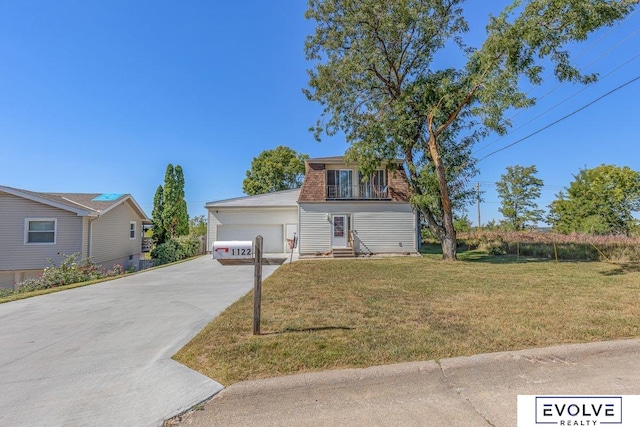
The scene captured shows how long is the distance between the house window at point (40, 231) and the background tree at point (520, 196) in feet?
125

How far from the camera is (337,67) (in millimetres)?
14969

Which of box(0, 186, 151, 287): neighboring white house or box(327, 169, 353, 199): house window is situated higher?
box(327, 169, 353, 199): house window

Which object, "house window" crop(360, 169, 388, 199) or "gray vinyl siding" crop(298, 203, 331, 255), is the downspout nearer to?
"gray vinyl siding" crop(298, 203, 331, 255)

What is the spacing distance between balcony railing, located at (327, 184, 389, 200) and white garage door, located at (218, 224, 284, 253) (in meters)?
4.40

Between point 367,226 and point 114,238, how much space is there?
44.5ft

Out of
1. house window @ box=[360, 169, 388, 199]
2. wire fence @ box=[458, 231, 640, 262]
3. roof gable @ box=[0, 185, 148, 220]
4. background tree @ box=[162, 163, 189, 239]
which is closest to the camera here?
roof gable @ box=[0, 185, 148, 220]

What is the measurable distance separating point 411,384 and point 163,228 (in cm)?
1960

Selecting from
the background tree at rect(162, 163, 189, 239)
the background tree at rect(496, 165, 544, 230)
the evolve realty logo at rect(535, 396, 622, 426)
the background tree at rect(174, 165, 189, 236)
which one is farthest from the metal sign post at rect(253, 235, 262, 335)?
the background tree at rect(496, 165, 544, 230)

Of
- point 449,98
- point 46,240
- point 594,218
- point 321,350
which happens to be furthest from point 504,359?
point 594,218

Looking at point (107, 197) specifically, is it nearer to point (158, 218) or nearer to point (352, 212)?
point (158, 218)

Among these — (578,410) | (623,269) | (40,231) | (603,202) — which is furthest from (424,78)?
(603,202)

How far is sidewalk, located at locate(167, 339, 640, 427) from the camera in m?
2.35

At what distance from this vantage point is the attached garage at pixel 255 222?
19.1 metres

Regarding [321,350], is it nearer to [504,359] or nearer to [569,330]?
[504,359]
